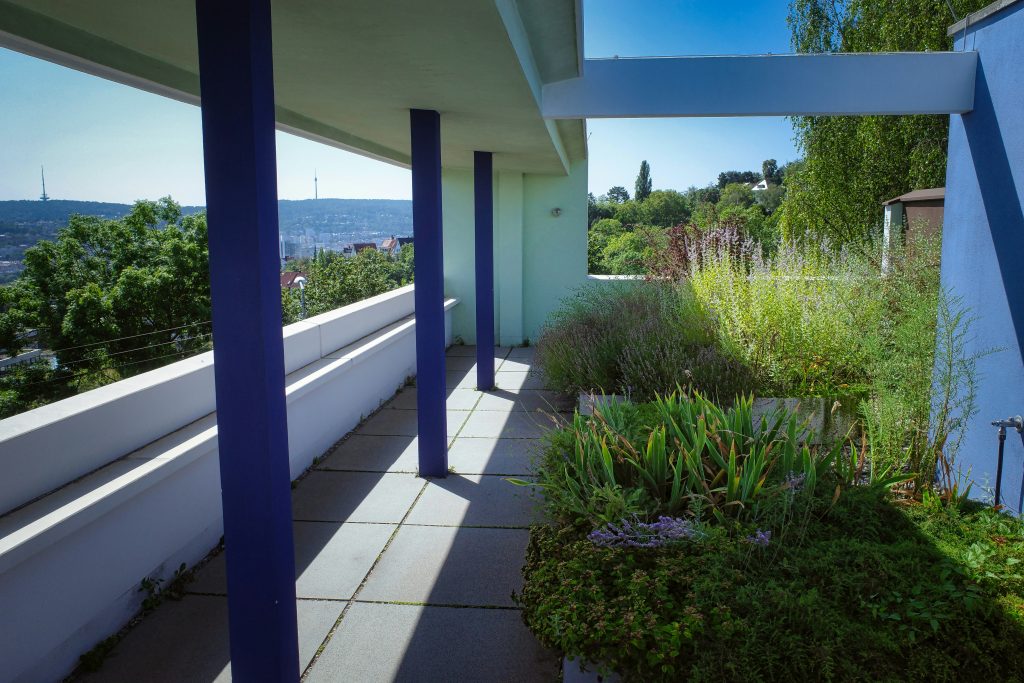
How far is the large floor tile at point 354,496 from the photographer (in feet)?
14.3

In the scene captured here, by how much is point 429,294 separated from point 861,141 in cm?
1281

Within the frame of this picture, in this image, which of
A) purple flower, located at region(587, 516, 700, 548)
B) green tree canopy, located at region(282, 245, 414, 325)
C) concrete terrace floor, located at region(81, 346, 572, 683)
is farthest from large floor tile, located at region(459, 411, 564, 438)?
green tree canopy, located at region(282, 245, 414, 325)

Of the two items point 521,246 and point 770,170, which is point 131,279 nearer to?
point 521,246

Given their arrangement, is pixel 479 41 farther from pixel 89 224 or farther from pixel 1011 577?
pixel 89 224

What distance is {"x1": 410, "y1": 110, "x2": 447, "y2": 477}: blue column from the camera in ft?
15.6

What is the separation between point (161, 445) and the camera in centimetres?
351

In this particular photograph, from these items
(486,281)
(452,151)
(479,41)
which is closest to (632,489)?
(479,41)

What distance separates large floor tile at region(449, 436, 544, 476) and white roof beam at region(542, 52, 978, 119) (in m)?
2.47

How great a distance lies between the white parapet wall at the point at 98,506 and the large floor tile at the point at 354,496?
61 cm

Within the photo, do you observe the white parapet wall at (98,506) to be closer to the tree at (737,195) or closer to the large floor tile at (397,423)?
the large floor tile at (397,423)

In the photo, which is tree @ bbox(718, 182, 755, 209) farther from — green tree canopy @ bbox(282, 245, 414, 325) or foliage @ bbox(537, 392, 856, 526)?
foliage @ bbox(537, 392, 856, 526)

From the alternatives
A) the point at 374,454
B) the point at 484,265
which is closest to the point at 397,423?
the point at 374,454

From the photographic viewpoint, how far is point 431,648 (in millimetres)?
2965

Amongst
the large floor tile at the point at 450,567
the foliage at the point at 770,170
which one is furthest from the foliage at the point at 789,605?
the foliage at the point at 770,170
